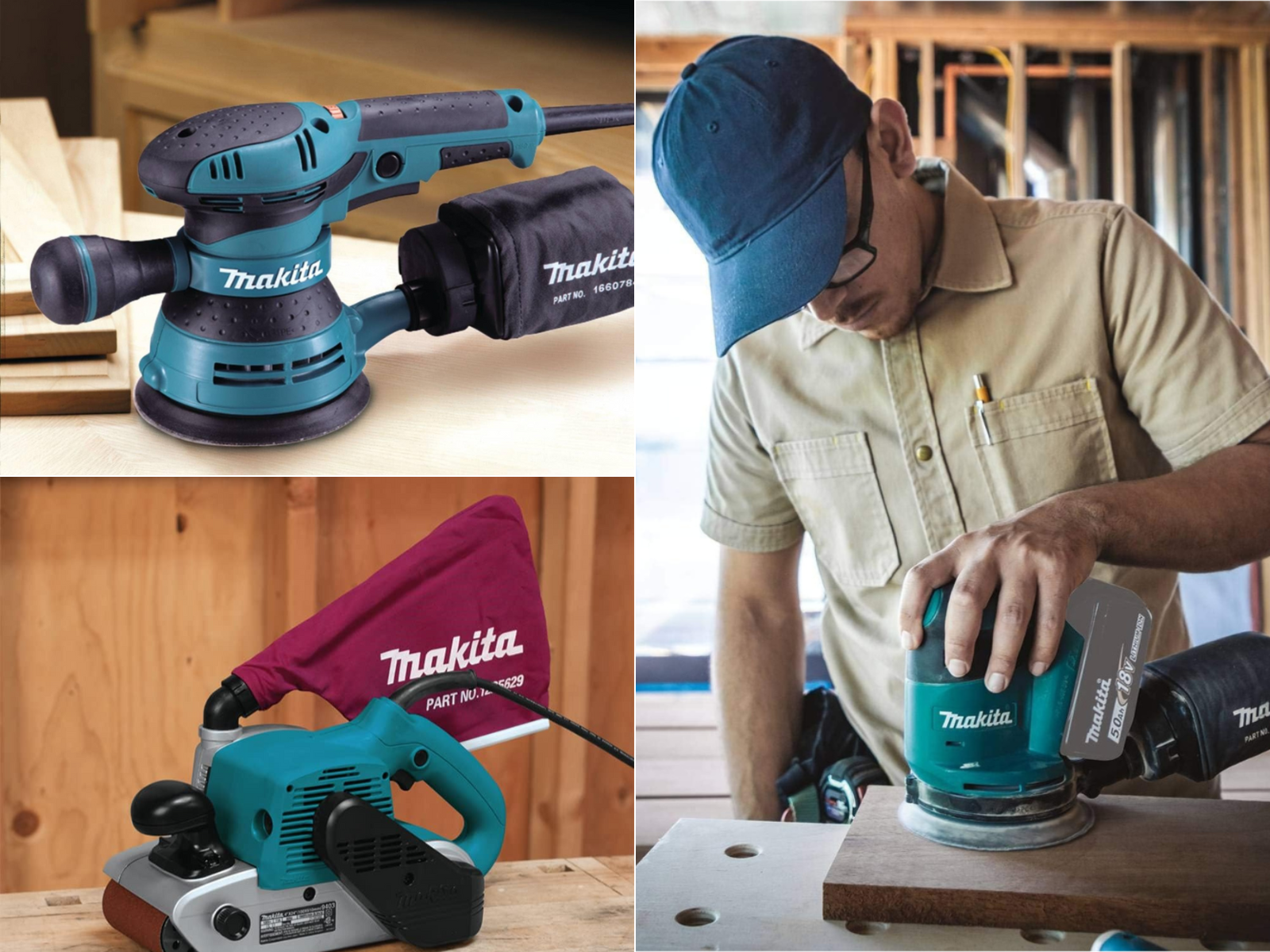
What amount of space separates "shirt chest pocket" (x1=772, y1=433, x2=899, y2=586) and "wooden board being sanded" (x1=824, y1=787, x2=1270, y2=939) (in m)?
0.38

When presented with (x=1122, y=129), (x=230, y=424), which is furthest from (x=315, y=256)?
(x=1122, y=129)

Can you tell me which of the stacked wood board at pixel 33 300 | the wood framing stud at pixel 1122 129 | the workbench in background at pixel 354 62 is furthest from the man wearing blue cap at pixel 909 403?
the wood framing stud at pixel 1122 129

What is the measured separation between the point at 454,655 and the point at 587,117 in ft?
1.66

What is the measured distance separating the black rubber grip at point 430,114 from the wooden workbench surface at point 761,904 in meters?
0.62

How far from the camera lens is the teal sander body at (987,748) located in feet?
2.55

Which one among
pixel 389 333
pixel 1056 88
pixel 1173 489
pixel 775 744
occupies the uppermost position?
pixel 1056 88

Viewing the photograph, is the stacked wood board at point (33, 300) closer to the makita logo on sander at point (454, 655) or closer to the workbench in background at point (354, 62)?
the workbench in background at point (354, 62)

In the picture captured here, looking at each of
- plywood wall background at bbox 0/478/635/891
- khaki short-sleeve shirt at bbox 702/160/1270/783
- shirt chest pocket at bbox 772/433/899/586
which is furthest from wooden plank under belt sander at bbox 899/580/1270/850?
plywood wall background at bbox 0/478/635/891

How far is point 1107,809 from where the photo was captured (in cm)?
88

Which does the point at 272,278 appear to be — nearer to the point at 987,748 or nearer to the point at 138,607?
the point at 987,748

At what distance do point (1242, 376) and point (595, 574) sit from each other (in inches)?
34.1

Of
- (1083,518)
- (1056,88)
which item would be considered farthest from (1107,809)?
(1056,88)

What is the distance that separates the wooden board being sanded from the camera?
28.9 inches

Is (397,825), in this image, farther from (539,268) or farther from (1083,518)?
(1083,518)
